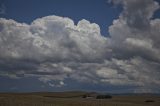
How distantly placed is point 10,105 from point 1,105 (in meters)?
2.34

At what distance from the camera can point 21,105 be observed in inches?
3004

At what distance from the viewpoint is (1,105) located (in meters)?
72.5

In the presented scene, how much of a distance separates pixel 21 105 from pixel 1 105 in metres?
5.31

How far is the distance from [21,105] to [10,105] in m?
2.98

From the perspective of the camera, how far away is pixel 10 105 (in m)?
74.2
